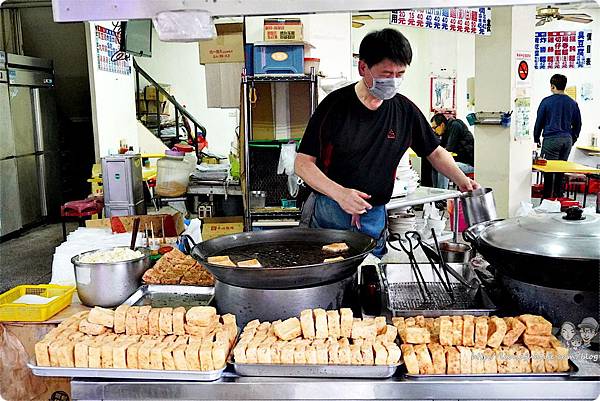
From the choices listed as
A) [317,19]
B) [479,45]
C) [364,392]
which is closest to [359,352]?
[364,392]

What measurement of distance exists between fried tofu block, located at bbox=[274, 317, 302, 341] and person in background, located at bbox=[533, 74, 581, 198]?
813 centimetres

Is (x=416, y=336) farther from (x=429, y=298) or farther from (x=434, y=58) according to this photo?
(x=434, y=58)

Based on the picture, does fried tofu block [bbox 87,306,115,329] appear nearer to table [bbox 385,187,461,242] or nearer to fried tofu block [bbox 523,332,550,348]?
fried tofu block [bbox 523,332,550,348]

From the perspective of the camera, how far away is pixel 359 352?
151 cm

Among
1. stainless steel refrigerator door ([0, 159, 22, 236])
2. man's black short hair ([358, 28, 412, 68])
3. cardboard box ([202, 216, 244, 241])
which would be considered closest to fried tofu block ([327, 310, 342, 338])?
man's black short hair ([358, 28, 412, 68])

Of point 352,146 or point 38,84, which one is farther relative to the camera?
point 38,84

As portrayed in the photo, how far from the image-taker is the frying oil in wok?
1.94 m

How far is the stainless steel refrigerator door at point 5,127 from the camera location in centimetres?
750

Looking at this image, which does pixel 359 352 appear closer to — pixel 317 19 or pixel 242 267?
pixel 242 267

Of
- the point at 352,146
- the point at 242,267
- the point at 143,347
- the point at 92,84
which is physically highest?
the point at 92,84

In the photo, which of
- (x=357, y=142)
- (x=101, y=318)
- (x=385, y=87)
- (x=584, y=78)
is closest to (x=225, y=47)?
(x=357, y=142)

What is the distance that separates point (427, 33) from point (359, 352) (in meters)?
10.9

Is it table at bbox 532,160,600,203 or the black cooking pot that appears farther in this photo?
table at bbox 532,160,600,203

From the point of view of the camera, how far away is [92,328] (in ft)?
5.57
